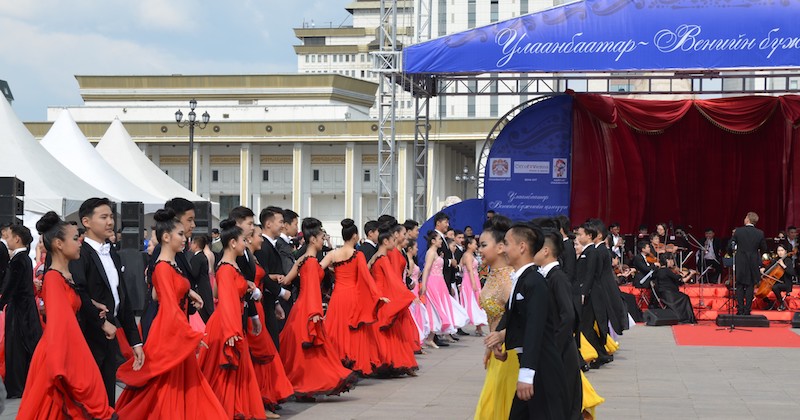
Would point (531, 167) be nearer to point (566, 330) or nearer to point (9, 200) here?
point (9, 200)

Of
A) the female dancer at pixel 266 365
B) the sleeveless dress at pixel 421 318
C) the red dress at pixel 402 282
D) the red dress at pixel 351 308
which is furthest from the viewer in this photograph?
the sleeveless dress at pixel 421 318

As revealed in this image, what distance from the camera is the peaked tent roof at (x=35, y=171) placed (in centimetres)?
2366

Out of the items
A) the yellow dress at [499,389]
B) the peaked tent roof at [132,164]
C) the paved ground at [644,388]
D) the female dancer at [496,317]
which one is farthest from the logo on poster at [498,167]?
the yellow dress at [499,389]

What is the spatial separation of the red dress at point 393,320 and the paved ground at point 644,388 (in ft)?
0.64

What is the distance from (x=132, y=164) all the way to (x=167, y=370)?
29.1m

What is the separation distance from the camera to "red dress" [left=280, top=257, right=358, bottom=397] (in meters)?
11.1

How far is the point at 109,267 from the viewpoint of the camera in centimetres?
823

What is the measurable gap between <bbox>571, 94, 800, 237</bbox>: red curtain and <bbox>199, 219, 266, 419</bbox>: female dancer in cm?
1864

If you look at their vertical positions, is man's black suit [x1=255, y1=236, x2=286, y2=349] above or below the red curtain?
below

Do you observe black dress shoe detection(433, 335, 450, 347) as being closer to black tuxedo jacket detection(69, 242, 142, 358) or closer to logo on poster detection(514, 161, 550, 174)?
logo on poster detection(514, 161, 550, 174)

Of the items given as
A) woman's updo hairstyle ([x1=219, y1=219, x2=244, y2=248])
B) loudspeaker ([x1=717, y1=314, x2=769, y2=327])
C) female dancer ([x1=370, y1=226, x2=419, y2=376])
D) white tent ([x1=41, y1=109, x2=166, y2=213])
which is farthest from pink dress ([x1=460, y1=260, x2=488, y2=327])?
white tent ([x1=41, y1=109, x2=166, y2=213])

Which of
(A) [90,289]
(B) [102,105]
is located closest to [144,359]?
(A) [90,289]

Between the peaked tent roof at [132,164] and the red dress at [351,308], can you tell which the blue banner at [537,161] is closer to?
the peaked tent roof at [132,164]

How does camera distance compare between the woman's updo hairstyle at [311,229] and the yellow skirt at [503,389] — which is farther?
the woman's updo hairstyle at [311,229]
